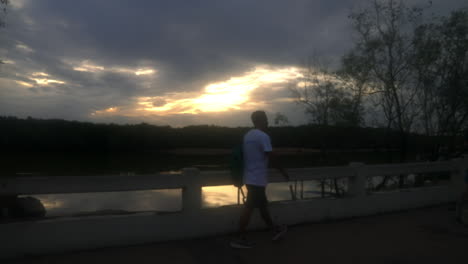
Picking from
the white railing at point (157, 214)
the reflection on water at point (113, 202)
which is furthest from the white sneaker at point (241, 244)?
the reflection on water at point (113, 202)

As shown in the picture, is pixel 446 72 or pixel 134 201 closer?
pixel 446 72

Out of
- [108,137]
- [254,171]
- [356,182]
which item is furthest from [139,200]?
A: [108,137]

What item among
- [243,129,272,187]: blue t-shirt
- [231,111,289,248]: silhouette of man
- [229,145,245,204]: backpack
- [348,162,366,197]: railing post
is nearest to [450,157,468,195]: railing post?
[348,162,366,197]: railing post

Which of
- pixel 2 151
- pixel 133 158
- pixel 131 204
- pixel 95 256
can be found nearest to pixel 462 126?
pixel 95 256

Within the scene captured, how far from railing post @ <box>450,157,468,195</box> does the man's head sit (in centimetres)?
573

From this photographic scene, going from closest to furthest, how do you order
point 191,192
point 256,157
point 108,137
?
point 256,157 → point 191,192 → point 108,137

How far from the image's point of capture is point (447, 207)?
7.54m

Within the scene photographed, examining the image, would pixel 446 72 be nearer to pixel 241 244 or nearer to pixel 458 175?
pixel 458 175

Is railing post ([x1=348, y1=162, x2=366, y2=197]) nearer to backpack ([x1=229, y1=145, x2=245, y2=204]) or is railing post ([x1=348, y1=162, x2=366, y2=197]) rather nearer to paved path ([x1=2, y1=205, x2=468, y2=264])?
paved path ([x1=2, y1=205, x2=468, y2=264])

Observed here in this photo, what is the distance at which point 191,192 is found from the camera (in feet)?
16.0

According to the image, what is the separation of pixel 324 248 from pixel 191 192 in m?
2.05

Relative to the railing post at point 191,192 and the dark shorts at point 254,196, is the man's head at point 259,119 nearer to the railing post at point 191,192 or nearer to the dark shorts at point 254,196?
the dark shorts at point 254,196

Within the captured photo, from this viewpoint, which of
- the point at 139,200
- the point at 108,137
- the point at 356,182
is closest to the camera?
the point at 356,182

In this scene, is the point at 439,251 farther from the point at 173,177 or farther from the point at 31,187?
the point at 31,187
